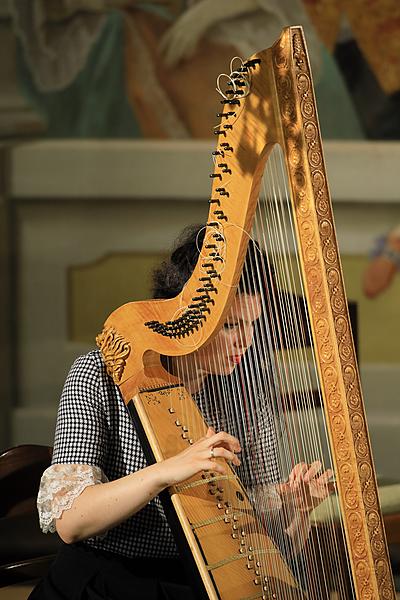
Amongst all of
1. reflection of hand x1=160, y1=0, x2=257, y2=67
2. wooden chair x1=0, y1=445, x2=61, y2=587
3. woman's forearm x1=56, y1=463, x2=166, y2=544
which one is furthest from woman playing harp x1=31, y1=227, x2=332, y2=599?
reflection of hand x1=160, y1=0, x2=257, y2=67

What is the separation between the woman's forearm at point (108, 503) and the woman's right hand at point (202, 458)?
0.07 ft

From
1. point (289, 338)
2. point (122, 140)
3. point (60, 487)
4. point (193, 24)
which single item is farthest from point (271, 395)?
point (193, 24)

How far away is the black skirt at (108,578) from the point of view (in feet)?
5.40

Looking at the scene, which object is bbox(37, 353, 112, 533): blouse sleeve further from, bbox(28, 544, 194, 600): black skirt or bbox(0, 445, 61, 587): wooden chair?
bbox(0, 445, 61, 587): wooden chair

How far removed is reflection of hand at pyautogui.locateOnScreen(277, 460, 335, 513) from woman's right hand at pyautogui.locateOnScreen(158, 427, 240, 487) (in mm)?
134

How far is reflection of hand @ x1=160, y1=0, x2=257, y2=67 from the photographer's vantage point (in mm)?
4383

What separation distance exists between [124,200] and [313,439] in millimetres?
3165

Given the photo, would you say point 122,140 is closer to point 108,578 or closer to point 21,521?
point 21,521

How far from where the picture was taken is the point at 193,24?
14.5 feet

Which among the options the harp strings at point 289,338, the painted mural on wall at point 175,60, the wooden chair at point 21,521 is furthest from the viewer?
the painted mural on wall at point 175,60

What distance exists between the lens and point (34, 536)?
6.97ft

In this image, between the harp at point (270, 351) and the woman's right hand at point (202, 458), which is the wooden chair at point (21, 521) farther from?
the woman's right hand at point (202, 458)

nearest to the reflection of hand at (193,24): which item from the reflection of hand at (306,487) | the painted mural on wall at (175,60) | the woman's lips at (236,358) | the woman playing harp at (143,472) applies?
the painted mural on wall at (175,60)

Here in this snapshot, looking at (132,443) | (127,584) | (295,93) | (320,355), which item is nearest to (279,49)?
(295,93)
